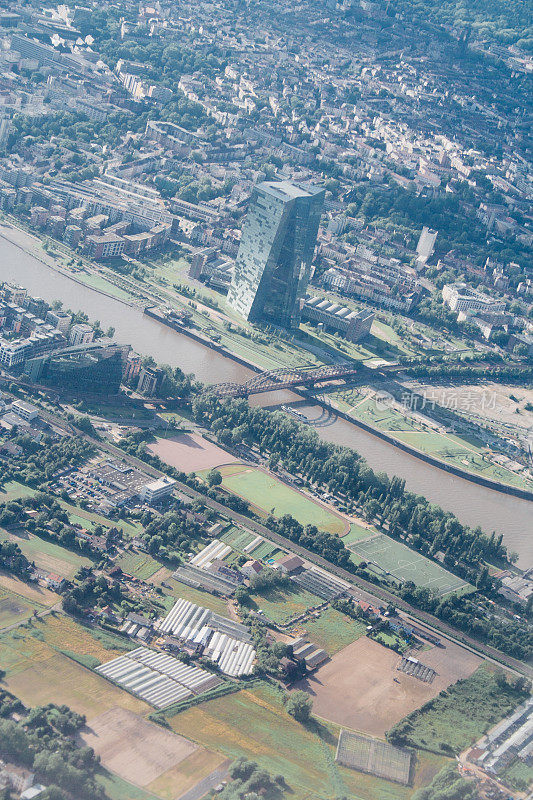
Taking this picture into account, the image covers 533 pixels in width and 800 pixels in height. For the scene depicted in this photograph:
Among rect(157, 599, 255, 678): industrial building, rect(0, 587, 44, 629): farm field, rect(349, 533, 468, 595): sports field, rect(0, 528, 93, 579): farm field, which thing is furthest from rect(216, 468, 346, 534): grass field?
rect(0, 587, 44, 629): farm field

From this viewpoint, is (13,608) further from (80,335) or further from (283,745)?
(80,335)

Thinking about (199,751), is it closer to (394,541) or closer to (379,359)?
(394,541)

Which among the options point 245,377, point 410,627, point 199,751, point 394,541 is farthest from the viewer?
point 245,377

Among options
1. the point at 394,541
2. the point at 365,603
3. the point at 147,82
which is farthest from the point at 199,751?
the point at 147,82

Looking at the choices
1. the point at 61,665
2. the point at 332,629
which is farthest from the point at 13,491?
the point at 332,629

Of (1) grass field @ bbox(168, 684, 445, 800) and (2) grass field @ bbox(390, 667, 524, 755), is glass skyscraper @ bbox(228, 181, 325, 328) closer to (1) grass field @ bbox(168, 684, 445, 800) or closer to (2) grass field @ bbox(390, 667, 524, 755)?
(2) grass field @ bbox(390, 667, 524, 755)

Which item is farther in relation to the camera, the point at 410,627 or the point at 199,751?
the point at 410,627
